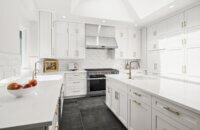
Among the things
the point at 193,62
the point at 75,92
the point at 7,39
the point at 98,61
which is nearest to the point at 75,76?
the point at 75,92

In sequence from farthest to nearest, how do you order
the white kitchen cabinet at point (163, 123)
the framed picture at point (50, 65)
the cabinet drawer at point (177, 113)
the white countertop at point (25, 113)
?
the framed picture at point (50, 65) → the white kitchen cabinet at point (163, 123) → the cabinet drawer at point (177, 113) → the white countertop at point (25, 113)

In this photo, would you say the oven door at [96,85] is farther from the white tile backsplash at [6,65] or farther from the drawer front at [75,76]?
the white tile backsplash at [6,65]

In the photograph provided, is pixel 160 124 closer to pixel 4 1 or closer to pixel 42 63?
pixel 4 1

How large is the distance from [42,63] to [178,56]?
4.08 m

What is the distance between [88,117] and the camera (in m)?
2.43

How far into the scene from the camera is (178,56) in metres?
2.97

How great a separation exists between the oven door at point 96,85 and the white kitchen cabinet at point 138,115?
202cm

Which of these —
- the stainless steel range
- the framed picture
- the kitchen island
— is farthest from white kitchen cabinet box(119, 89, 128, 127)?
the framed picture

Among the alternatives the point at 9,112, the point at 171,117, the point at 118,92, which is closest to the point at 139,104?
the point at 171,117

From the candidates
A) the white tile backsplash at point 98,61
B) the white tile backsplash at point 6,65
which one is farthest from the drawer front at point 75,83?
the white tile backsplash at point 6,65

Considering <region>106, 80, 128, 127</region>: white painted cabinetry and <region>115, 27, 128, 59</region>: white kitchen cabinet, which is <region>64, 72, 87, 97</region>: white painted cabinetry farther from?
<region>115, 27, 128, 59</region>: white kitchen cabinet

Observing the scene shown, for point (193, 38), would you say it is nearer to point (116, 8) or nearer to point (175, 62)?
point (175, 62)

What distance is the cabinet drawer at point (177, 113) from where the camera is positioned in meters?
0.87

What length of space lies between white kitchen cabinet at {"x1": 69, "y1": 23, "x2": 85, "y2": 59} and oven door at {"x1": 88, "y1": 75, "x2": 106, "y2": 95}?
0.89 m
